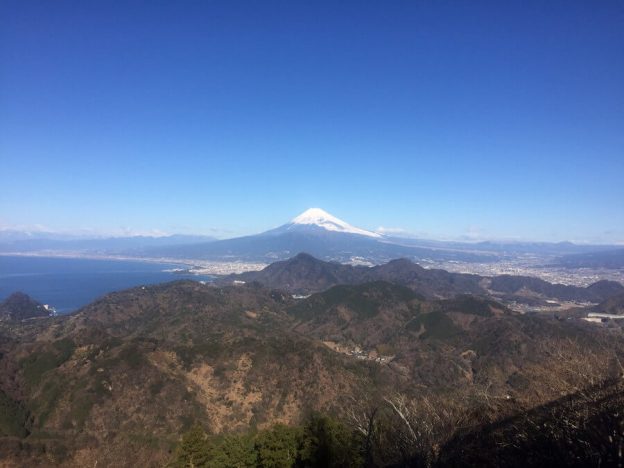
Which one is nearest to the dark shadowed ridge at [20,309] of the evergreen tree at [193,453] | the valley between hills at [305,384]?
the valley between hills at [305,384]

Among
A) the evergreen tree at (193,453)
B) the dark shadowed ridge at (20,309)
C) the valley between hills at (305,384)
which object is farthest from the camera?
the dark shadowed ridge at (20,309)

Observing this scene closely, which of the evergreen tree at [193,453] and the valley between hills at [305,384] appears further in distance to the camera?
the evergreen tree at [193,453]

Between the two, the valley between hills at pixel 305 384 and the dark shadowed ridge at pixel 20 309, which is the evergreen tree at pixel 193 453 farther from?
the dark shadowed ridge at pixel 20 309

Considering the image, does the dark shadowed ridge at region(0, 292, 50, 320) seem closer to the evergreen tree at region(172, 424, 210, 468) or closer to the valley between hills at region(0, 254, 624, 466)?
the valley between hills at region(0, 254, 624, 466)

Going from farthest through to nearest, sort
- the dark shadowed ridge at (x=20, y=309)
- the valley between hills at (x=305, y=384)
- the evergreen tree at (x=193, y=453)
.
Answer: the dark shadowed ridge at (x=20, y=309)
the evergreen tree at (x=193, y=453)
the valley between hills at (x=305, y=384)

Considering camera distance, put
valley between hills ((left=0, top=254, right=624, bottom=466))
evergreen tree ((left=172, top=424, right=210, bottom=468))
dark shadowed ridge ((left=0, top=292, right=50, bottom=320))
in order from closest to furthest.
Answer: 1. valley between hills ((left=0, top=254, right=624, bottom=466))
2. evergreen tree ((left=172, top=424, right=210, bottom=468))
3. dark shadowed ridge ((left=0, top=292, right=50, bottom=320))

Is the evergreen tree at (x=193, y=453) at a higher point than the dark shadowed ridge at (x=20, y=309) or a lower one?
higher

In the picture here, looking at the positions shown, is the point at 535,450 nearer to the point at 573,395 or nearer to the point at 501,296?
the point at 573,395

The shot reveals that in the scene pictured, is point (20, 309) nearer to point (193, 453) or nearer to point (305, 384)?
point (305, 384)

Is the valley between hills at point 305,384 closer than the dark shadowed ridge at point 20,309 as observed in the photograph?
Yes

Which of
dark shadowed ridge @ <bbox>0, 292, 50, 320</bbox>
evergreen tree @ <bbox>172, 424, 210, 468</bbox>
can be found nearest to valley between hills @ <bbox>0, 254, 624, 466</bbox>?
evergreen tree @ <bbox>172, 424, 210, 468</bbox>
